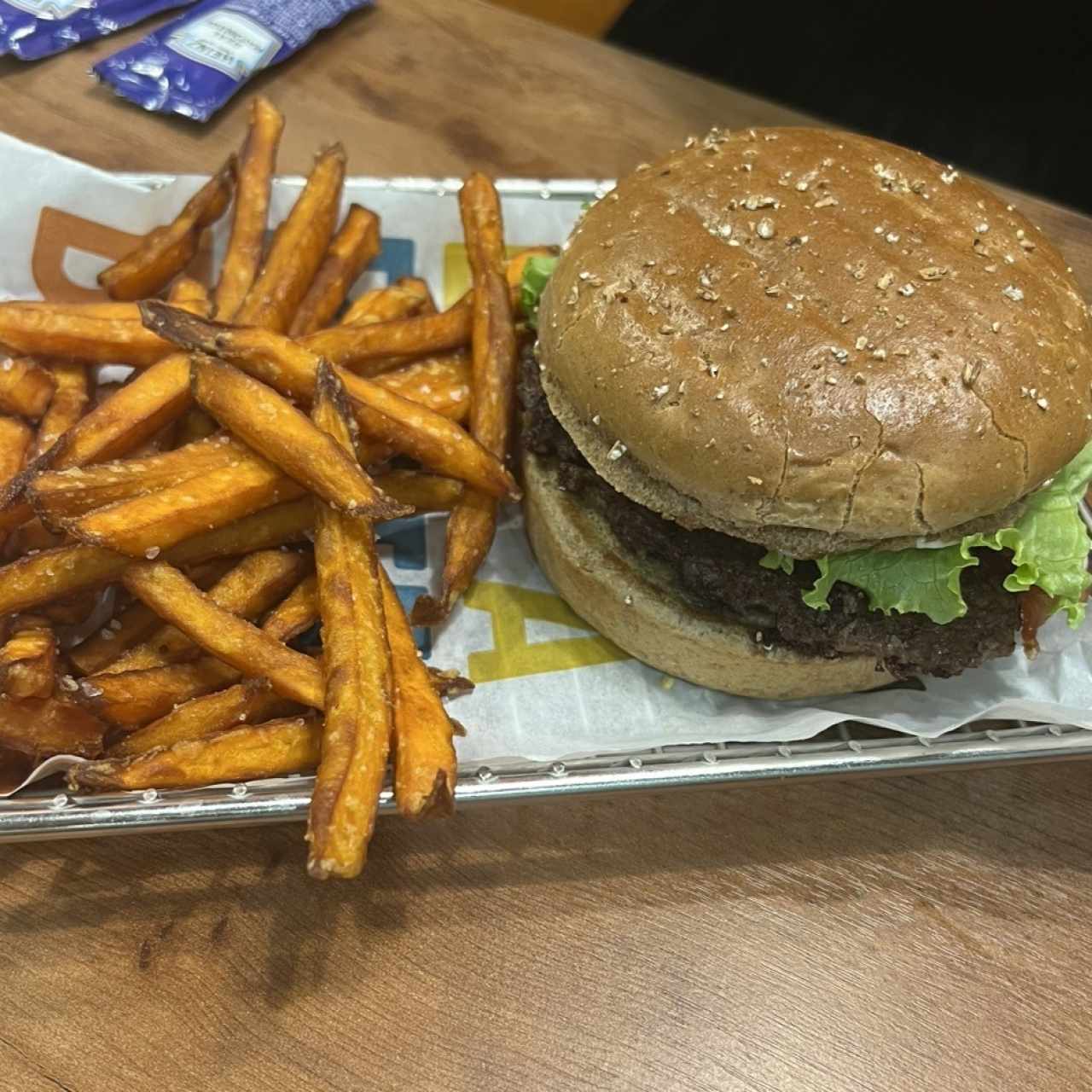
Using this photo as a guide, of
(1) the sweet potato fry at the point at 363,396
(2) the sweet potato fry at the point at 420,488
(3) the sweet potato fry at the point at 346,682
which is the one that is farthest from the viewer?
(2) the sweet potato fry at the point at 420,488

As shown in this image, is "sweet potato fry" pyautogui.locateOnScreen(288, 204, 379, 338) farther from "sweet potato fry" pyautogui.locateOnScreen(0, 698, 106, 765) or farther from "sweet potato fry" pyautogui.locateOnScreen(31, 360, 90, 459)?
"sweet potato fry" pyautogui.locateOnScreen(0, 698, 106, 765)

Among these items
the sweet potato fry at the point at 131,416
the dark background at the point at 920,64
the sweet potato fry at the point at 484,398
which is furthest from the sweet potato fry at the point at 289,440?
the dark background at the point at 920,64

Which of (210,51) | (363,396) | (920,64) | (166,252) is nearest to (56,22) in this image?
(210,51)

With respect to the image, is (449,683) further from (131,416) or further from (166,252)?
(166,252)

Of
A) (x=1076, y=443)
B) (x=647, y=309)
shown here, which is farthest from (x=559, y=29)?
(x=1076, y=443)

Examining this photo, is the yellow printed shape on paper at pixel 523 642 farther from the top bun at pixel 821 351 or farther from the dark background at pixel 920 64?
the dark background at pixel 920 64

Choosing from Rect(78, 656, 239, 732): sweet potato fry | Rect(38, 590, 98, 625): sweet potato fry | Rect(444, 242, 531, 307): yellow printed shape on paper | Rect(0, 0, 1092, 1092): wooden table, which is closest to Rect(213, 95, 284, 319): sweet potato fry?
Rect(444, 242, 531, 307): yellow printed shape on paper
